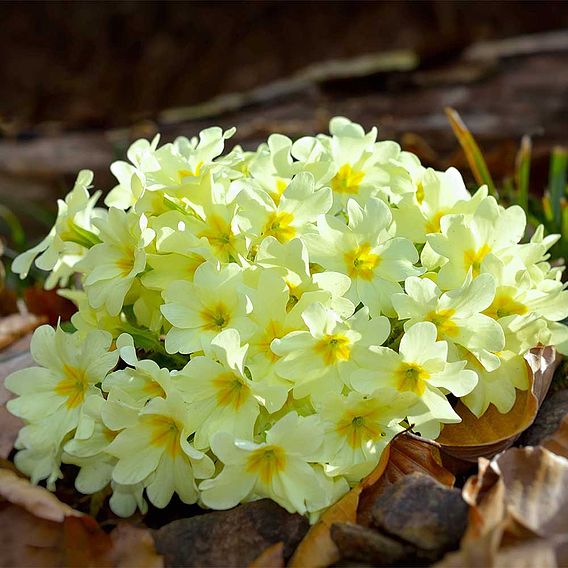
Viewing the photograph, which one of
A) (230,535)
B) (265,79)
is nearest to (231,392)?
(230,535)

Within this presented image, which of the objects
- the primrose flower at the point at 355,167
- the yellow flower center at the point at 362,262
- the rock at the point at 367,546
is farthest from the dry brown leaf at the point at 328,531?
the primrose flower at the point at 355,167

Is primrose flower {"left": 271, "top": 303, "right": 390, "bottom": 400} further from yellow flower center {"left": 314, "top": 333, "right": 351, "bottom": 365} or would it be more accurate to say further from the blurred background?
the blurred background

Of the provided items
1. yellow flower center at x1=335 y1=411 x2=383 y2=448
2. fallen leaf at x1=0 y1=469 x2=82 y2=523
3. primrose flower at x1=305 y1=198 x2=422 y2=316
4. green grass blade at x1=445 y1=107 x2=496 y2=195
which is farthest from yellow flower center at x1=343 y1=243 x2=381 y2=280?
green grass blade at x1=445 y1=107 x2=496 y2=195

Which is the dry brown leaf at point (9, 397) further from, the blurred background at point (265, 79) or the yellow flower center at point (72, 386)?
the blurred background at point (265, 79)

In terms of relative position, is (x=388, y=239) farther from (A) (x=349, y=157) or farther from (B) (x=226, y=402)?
(B) (x=226, y=402)

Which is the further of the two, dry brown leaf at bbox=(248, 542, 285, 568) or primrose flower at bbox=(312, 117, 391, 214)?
primrose flower at bbox=(312, 117, 391, 214)

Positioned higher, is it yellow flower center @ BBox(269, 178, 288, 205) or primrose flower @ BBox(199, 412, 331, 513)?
yellow flower center @ BBox(269, 178, 288, 205)
